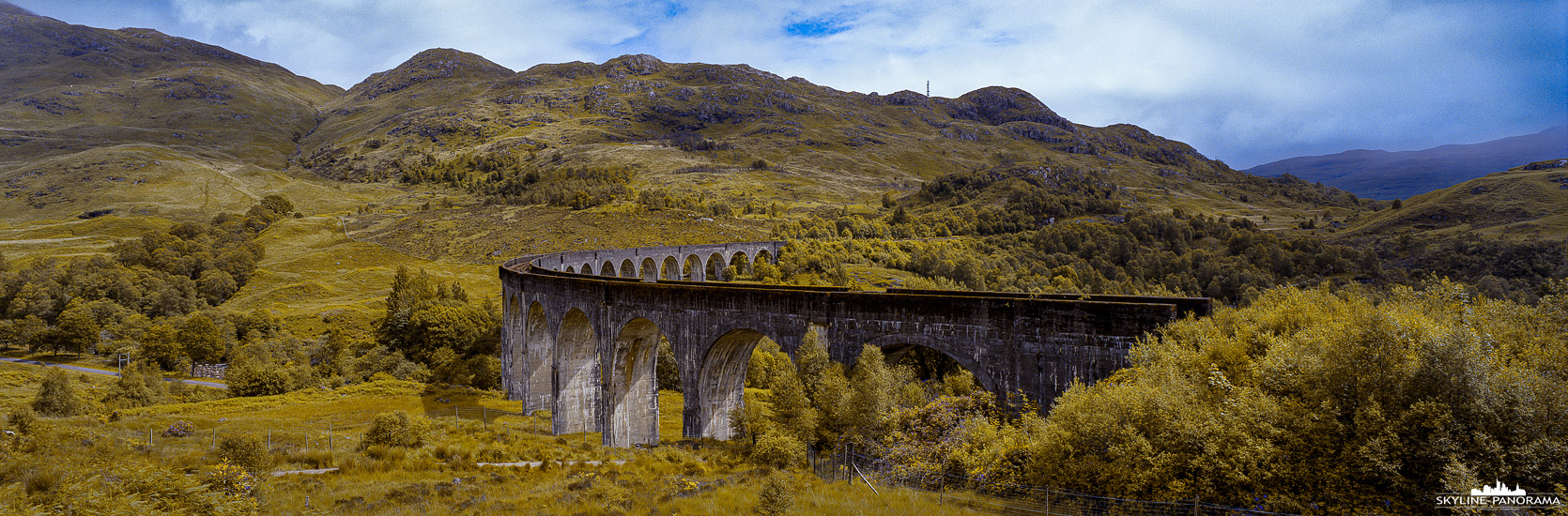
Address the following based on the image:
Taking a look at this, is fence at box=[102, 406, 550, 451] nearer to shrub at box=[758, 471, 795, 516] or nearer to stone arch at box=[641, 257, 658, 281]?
shrub at box=[758, 471, 795, 516]

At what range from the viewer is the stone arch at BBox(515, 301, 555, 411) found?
3300cm

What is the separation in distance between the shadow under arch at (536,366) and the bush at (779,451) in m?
18.5

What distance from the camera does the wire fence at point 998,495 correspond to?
1006cm

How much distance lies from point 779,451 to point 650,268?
48328mm

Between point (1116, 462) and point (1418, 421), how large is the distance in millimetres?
4022

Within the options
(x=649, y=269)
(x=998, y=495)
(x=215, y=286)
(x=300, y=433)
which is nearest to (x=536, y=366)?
(x=300, y=433)

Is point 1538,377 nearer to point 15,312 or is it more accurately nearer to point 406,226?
point 15,312

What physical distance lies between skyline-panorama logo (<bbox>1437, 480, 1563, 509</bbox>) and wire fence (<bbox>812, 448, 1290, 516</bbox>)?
194 centimetres

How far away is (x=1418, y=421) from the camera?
8.85 m

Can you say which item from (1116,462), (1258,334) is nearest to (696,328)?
(1116,462)

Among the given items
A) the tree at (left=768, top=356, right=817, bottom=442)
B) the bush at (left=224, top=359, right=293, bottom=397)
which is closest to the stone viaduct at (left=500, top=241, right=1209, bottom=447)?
the tree at (left=768, top=356, right=817, bottom=442)

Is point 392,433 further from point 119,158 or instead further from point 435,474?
point 119,158

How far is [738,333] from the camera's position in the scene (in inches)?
823

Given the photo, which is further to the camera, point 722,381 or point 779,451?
point 722,381
